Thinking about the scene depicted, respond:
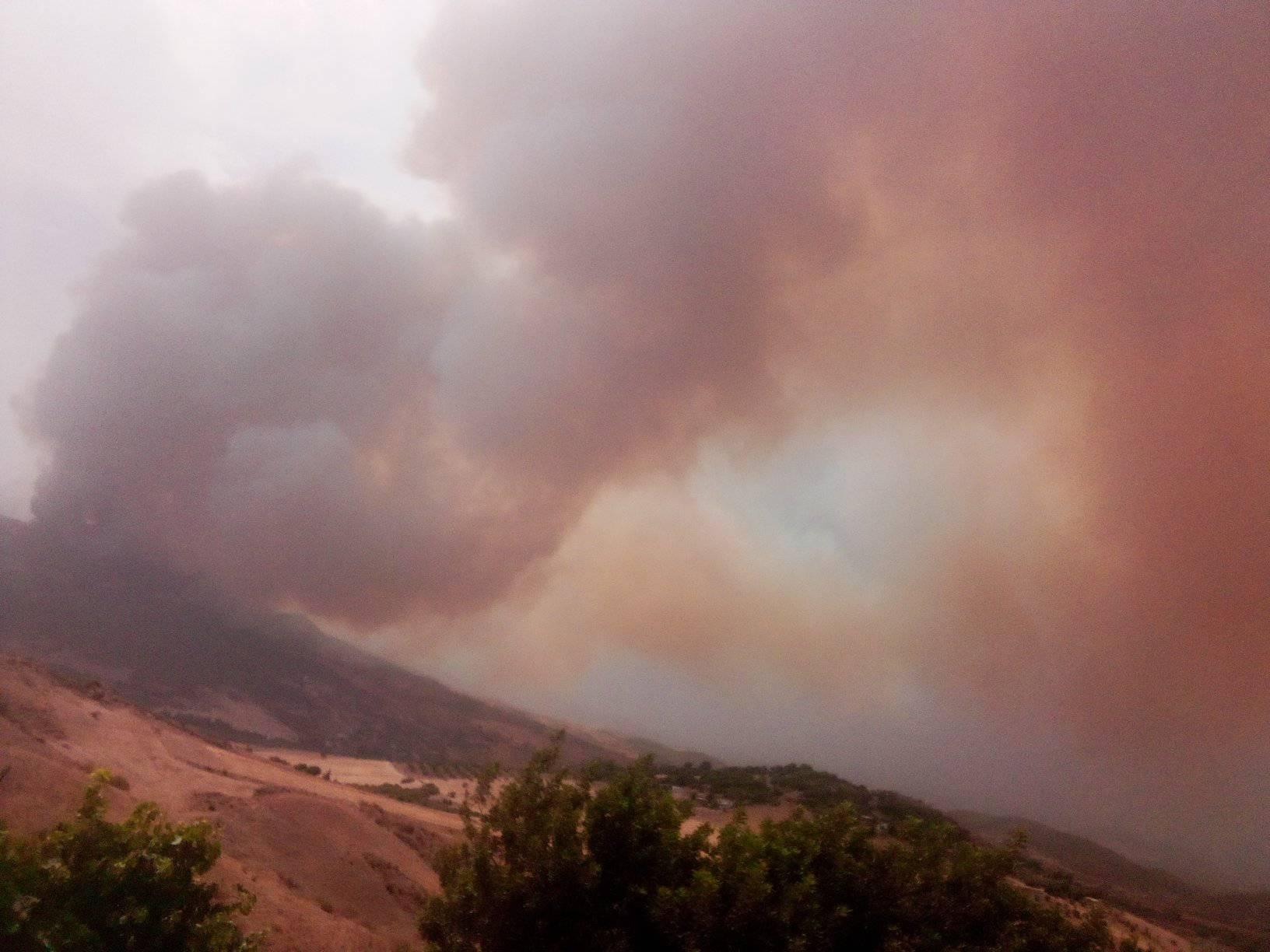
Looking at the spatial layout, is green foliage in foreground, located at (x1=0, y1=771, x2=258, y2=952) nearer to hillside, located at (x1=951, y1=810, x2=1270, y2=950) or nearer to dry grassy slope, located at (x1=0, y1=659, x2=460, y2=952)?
dry grassy slope, located at (x1=0, y1=659, x2=460, y2=952)

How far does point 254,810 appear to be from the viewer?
Result: 21422 mm

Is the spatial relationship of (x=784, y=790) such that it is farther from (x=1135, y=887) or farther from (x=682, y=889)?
(x=682, y=889)

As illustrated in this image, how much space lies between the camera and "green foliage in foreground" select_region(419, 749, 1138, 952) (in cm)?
745

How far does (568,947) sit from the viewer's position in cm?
778

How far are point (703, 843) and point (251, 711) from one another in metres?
55.5

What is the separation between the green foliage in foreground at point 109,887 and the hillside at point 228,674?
4383cm

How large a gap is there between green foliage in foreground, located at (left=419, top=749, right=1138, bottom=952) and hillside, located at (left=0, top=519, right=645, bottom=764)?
146 feet

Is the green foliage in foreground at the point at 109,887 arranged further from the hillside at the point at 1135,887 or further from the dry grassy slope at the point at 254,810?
the hillside at the point at 1135,887

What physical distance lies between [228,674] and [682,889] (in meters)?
62.3

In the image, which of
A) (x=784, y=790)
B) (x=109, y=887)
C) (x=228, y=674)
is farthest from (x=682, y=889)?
(x=228, y=674)

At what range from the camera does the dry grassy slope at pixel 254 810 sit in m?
15.7

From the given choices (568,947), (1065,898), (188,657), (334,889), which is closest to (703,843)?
(568,947)

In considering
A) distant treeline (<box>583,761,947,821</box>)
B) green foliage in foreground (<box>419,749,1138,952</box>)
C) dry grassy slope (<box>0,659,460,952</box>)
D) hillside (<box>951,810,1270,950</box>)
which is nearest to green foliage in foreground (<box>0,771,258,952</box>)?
green foliage in foreground (<box>419,749,1138,952</box>)

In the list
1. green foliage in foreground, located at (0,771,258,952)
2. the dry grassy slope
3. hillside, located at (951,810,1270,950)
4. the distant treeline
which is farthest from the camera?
the distant treeline
